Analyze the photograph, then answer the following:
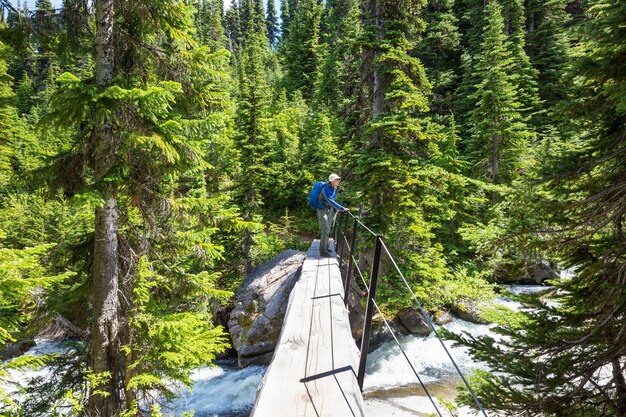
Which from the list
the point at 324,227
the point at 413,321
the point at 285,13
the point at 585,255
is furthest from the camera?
the point at 285,13

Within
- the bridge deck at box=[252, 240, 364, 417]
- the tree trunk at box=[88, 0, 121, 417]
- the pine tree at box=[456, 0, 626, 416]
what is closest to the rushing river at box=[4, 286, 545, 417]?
the tree trunk at box=[88, 0, 121, 417]

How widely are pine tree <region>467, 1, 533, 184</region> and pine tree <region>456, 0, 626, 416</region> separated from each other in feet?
56.2

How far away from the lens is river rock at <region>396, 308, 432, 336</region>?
50.6 feet

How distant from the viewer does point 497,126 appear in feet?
70.2

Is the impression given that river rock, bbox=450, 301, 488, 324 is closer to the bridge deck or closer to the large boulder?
the large boulder

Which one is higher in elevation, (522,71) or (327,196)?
(522,71)

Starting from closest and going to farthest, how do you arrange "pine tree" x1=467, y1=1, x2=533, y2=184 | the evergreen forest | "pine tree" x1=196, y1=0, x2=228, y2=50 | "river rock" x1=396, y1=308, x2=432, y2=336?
the evergreen forest, "river rock" x1=396, y1=308, x2=432, y2=336, "pine tree" x1=467, y1=1, x2=533, y2=184, "pine tree" x1=196, y1=0, x2=228, y2=50

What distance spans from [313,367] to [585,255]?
15.8ft

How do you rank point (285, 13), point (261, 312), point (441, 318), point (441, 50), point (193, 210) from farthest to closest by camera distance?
point (285, 13) < point (441, 50) < point (441, 318) < point (261, 312) < point (193, 210)

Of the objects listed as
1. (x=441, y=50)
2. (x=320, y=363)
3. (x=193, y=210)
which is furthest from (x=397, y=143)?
(x=441, y=50)


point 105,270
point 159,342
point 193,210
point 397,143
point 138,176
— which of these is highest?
point 397,143

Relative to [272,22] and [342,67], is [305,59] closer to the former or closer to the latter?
[342,67]

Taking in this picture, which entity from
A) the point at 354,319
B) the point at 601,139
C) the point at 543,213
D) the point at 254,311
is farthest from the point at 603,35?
the point at 254,311

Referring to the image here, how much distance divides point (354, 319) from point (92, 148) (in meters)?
11.4
